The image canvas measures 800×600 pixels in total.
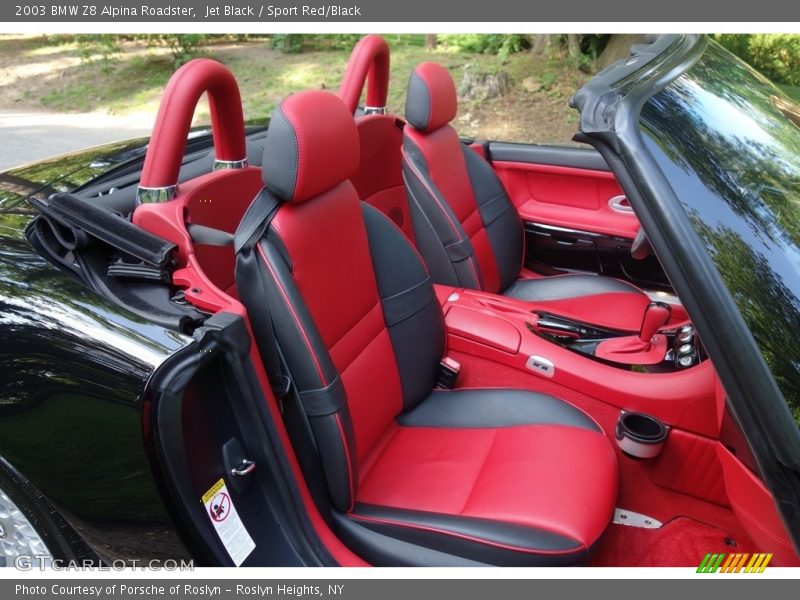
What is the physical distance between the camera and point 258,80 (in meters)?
8.91

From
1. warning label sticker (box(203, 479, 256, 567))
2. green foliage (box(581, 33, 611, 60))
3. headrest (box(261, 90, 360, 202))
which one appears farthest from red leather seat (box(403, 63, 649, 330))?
green foliage (box(581, 33, 611, 60))

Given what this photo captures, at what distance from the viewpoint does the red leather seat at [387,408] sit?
4.93ft

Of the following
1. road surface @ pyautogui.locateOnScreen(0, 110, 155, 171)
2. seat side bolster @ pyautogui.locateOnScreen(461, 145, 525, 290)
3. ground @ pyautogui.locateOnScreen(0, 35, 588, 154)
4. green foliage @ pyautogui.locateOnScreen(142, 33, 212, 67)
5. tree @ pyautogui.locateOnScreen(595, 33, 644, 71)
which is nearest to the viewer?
seat side bolster @ pyautogui.locateOnScreen(461, 145, 525, 290)

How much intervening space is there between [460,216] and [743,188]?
1.43 metres

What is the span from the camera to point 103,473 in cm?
137

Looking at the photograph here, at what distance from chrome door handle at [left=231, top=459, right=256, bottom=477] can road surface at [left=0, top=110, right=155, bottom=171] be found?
17.0 ft

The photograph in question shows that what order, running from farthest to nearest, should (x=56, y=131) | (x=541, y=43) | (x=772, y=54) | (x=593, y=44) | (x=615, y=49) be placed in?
(x=541, y=43) < (x=56, y=131) < (x=593, y=44) < (x=615, y=49) < (x=772, y=54)

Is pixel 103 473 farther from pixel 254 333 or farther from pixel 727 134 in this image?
pixel 727 134

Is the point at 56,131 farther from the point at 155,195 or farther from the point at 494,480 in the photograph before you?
the point at 494,480

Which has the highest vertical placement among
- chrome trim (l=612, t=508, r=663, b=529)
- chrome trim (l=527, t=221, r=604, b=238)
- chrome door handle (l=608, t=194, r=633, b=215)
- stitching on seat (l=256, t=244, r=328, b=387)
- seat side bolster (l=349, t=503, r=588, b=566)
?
stitching on seat (l=256, t=244, r=328, b=387)

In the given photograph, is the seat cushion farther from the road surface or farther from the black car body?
the road surface

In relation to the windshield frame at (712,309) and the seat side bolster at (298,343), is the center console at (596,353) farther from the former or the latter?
the seat side bolster at (298,343)

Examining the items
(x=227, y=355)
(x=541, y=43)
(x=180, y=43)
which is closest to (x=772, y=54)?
(x=541, y=43)

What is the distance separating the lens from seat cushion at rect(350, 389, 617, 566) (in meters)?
1.50
